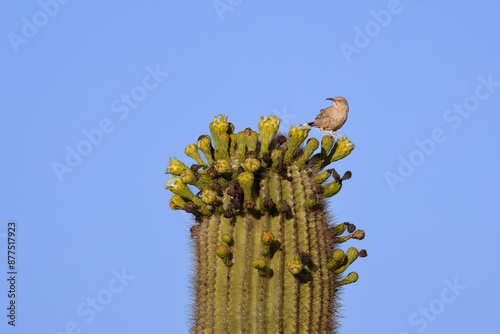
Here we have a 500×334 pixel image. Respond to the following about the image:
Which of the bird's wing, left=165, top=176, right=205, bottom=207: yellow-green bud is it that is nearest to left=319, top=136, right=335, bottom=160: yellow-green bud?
the bird's wing

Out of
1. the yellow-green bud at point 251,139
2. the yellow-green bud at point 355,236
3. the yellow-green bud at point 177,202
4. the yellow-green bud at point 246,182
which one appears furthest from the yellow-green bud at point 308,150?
the yellow-green bud at point 177,202

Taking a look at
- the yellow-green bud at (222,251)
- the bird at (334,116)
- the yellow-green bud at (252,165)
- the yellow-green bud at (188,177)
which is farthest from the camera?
the bird at (334,116)

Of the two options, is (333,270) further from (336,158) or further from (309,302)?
(336,158)

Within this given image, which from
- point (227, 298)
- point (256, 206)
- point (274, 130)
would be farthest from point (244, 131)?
point (227, 298)

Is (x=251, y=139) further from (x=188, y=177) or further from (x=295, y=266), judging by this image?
(x=295, y=266)

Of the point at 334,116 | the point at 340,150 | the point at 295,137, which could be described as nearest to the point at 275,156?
the point at 295,137

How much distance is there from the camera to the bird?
7.13 m

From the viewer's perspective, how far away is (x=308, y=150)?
19.9 feet

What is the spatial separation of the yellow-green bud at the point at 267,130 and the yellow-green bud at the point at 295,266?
45.1 inches

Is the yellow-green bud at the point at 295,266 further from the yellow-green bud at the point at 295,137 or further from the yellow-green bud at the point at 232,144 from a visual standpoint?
the yellow-green bud at the point at 232,144

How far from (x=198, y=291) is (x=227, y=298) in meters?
0.36

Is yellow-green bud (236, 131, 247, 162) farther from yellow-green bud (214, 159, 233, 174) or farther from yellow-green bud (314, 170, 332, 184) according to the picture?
yellow-green bud (314, 170, 332, 184)

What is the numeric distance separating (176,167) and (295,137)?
1.25m

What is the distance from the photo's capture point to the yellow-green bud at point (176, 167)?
633 cm
